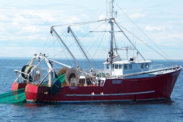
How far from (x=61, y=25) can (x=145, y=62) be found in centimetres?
959

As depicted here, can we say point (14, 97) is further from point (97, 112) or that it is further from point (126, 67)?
point (126, 67)

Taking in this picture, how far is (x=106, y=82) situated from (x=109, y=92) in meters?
1.07

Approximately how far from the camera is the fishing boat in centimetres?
3092

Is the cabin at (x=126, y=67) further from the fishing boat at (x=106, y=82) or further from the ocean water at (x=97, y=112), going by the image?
the ocean water at (x=97, y=112)

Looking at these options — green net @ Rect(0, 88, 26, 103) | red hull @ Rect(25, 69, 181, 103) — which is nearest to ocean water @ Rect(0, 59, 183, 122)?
red hull @ Rect(25, 69, 181, 103)

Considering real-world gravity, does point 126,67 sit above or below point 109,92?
above

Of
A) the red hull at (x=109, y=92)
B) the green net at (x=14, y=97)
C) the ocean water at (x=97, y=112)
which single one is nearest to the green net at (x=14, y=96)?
the green net at (x=14, y=97)

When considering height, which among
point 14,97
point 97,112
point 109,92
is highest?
point 109,92

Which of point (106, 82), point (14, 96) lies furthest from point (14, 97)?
point (106, 82)

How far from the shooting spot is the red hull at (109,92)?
30812mm

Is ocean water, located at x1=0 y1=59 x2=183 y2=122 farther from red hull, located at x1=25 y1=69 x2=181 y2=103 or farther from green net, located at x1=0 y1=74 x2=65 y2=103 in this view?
green net, located at x1=0 y1=74 x2=65 y2=103

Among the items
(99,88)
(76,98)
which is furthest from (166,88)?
(76,98)

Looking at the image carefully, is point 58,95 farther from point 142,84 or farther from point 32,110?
point 142,84

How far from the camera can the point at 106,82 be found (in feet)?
103
